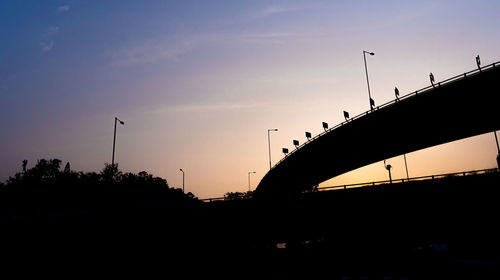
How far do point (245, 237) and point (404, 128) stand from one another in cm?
2593

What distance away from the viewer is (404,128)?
42594 mm

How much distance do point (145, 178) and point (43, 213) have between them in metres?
107

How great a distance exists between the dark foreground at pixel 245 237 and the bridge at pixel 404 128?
187 inches

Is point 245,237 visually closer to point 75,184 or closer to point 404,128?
point 404,128

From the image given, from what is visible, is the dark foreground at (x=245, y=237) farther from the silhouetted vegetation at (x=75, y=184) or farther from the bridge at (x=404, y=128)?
the silhouetted vegetation at (x=75, y=184)

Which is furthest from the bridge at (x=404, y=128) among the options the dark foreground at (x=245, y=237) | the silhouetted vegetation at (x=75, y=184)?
the silhouetted vegetation at (x=75, y=184)

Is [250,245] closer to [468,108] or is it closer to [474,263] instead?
[474,263]

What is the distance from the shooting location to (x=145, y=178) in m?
140

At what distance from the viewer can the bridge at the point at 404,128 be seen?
116ft

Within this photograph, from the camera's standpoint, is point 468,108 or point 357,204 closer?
point 357,204

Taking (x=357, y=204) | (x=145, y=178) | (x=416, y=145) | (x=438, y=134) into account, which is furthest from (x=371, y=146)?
(x=145, y=178)

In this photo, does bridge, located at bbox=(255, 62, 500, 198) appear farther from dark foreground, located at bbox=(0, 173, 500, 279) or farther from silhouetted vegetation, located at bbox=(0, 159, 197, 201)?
silhouetted vegetation, located at bbox=(0, 159, 197, 201)

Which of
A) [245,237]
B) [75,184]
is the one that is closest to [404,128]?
[245,237]

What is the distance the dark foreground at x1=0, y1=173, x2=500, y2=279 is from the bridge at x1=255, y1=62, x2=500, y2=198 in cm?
474
